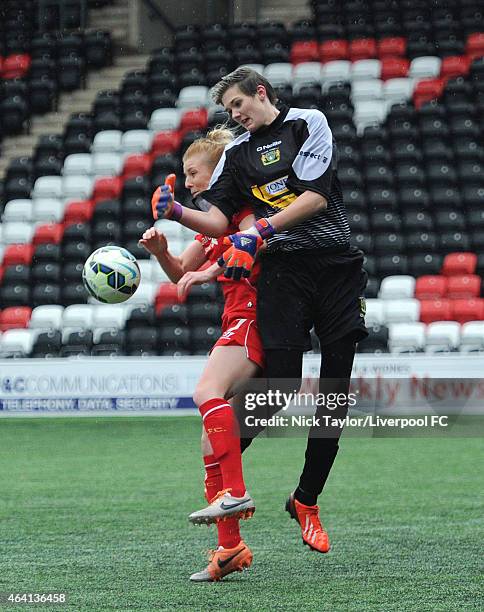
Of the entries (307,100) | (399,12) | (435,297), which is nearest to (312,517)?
(435,297)

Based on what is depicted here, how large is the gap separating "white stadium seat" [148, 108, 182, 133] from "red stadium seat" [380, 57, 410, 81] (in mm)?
3109

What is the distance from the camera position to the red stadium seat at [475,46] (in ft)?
55.3

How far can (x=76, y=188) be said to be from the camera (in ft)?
51.4

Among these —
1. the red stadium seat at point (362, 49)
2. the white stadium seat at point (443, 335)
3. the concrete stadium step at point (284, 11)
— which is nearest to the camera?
the white stadium seat at point (443, 335)

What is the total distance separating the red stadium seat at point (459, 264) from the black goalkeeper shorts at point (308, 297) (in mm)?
9249

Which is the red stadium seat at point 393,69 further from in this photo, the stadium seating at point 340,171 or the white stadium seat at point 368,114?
the white stadium seat at point 368,114

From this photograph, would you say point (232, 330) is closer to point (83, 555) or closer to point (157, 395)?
point (83, 555)

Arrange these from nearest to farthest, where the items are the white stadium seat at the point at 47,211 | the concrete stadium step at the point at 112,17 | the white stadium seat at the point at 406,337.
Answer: the white stadium seat at the point at 406,337
the white stadium seat at the point at 47,211
the concrete stadium step at the point at 112,17

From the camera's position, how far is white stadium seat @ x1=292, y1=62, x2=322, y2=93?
16.6 m

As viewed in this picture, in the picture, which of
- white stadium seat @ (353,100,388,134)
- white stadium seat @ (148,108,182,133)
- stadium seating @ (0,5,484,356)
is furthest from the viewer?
white stadium seat @ (148,108,182,133)

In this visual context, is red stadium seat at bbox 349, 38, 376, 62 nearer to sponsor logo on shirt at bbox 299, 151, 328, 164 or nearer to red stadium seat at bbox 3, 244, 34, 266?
red stadium seat at bbox 3, 244, 34, 266

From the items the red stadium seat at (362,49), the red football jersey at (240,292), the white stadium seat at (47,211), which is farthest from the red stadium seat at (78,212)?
the red football jersey at (240,292)

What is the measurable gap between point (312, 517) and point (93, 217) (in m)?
11.0

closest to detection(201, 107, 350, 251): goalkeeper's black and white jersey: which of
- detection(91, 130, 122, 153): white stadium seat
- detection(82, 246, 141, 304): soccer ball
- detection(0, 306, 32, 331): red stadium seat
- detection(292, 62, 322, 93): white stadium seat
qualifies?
detection(82, 246, 141, 304): soccer ball
